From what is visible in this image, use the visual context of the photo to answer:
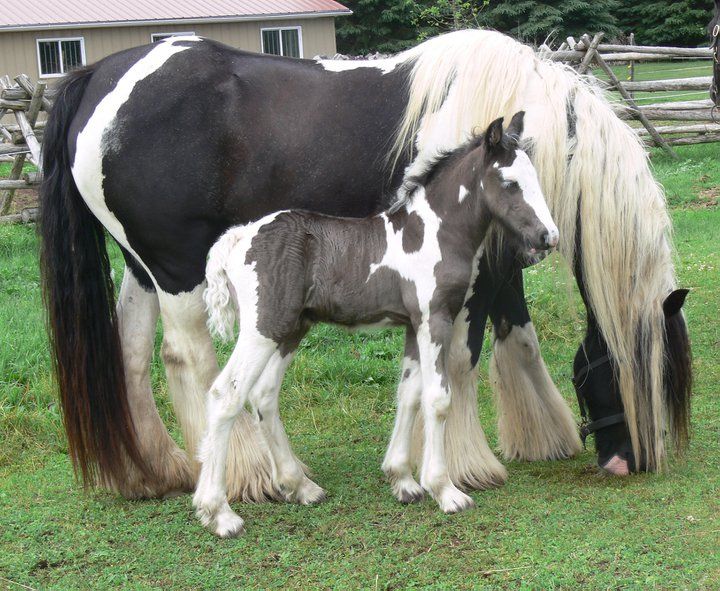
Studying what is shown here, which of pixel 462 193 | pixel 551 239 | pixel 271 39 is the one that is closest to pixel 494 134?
pixel 462 193

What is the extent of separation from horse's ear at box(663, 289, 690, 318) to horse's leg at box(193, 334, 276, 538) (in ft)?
5.12

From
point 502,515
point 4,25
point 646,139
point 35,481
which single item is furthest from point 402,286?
point 4,25

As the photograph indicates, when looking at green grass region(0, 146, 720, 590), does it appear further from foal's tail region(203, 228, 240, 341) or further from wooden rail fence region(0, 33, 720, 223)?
wooden rail fence region(0, 33, 720, 223)

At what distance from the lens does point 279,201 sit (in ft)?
12.7

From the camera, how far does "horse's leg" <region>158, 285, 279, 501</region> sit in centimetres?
396

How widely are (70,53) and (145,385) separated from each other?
841 inches

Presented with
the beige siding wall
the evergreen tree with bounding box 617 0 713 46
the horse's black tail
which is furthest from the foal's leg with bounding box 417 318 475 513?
the evergreen tree with bounding box 617 0 713 46

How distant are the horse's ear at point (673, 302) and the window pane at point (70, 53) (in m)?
22.2

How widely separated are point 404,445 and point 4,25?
2124cm

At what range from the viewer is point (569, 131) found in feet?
12.1

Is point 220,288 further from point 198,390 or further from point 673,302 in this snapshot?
point 673,302

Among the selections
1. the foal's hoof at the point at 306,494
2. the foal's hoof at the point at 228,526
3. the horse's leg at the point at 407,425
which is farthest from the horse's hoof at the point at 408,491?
the foal's hoof at the point at 228,526

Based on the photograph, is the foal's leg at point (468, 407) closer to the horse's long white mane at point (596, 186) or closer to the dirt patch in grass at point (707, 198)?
the horse's long white mane at point (596, 186)

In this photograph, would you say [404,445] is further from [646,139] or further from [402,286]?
[646,139]
